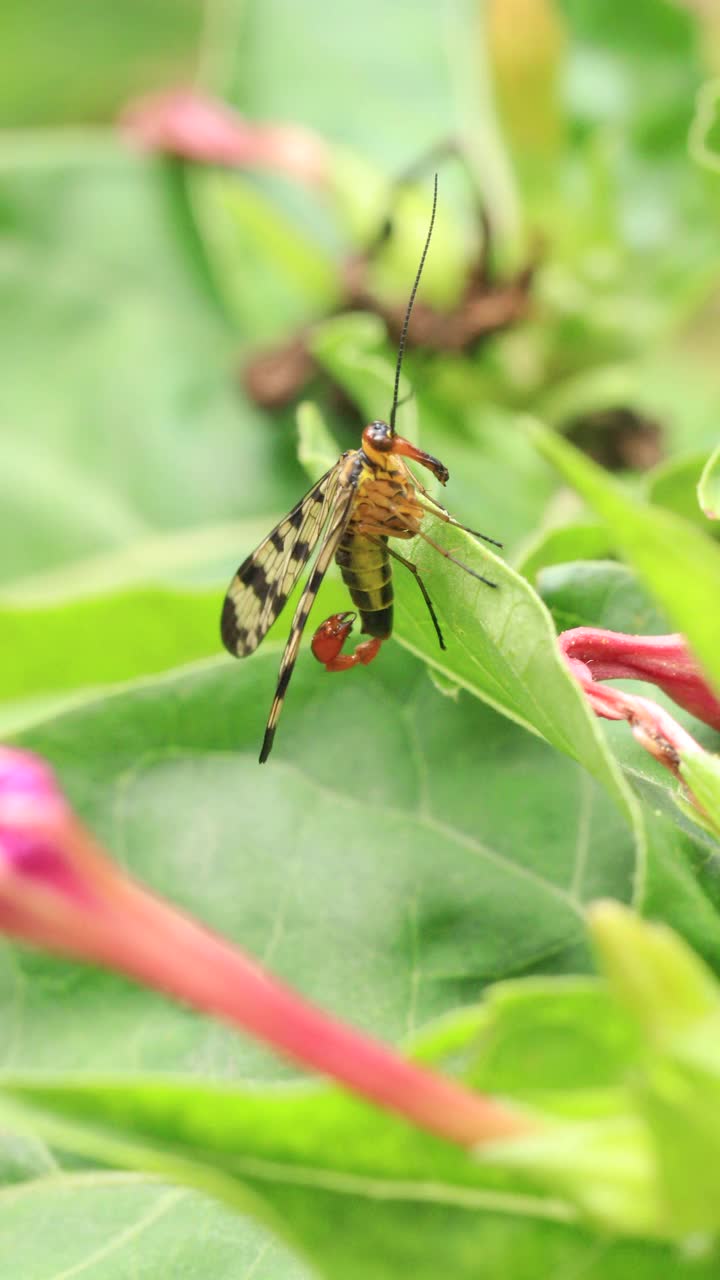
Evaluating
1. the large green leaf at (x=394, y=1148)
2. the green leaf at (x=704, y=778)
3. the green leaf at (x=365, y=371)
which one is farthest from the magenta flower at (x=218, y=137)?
the large green leaf at (x=394, y=1148)

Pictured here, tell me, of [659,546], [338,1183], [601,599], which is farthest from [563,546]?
[338,1183]

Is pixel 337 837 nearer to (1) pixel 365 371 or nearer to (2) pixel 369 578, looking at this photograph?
(2) pixel 369 578

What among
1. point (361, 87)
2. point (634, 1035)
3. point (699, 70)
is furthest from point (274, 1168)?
point (361, 87)

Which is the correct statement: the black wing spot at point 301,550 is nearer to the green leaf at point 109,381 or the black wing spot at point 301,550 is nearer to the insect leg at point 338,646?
the insect leg at point 338,646

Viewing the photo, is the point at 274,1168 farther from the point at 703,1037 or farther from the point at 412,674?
the point at 412,674

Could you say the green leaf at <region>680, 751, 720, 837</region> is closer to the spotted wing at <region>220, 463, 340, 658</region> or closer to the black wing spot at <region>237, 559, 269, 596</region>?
the spotted wing at <region>220, 463, 340, 658</region>

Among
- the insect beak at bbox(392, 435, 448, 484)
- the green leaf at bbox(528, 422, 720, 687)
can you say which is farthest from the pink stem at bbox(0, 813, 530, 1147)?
the insect beak at bbox(392, 435, 448, 484)

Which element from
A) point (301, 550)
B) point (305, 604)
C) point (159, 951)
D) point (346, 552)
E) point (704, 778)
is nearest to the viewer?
point (159, 951)
